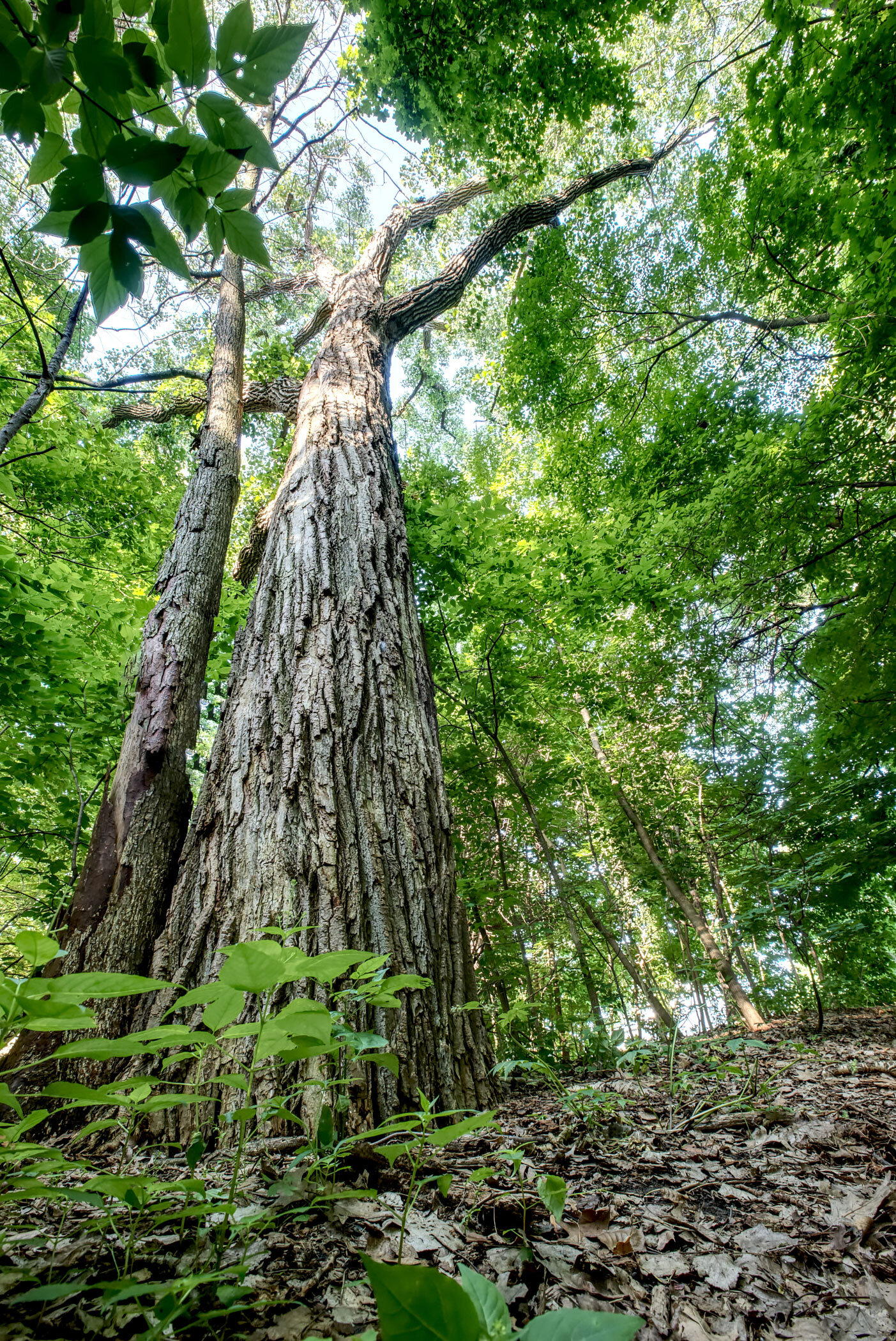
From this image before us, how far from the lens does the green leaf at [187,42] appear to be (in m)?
0.72

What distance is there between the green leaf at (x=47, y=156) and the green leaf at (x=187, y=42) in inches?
8.3

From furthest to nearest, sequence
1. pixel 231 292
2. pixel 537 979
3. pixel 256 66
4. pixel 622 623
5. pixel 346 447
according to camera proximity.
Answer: pixel 537 979 < pixel 622 623 < pixel 231 292 < pixel 346 447 < pixel 256 66

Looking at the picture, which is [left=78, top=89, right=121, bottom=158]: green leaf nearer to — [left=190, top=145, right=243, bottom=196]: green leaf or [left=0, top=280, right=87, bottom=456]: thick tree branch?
[left=190, top=145, right=243, bottom=196]: green leaf

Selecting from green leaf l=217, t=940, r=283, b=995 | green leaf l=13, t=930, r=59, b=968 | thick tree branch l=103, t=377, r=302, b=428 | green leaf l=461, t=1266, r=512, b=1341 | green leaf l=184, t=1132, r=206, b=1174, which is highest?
thick tree branch l=103, t=377, r=302, b=428

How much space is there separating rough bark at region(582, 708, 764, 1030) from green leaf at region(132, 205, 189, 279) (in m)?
5.06

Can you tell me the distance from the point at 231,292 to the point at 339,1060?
231 inches

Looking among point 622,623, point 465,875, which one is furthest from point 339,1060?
point 622,623

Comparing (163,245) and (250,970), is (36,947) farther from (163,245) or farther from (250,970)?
(163,245)

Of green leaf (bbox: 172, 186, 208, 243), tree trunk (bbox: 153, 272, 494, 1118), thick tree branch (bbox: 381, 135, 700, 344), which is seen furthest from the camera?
thick tree branch (bbox: 381, 135, 700, 344)

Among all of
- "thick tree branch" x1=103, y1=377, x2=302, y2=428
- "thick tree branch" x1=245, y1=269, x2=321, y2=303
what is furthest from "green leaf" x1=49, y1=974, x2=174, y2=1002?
"thick tree branch" x1=245, y1=269, x2=321, y2=303

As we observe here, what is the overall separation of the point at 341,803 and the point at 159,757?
1.06 metres

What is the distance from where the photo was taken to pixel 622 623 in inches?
216

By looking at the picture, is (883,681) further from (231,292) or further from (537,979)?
(231,292)

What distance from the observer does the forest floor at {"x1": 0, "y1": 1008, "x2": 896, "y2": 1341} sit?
0.69 meters
